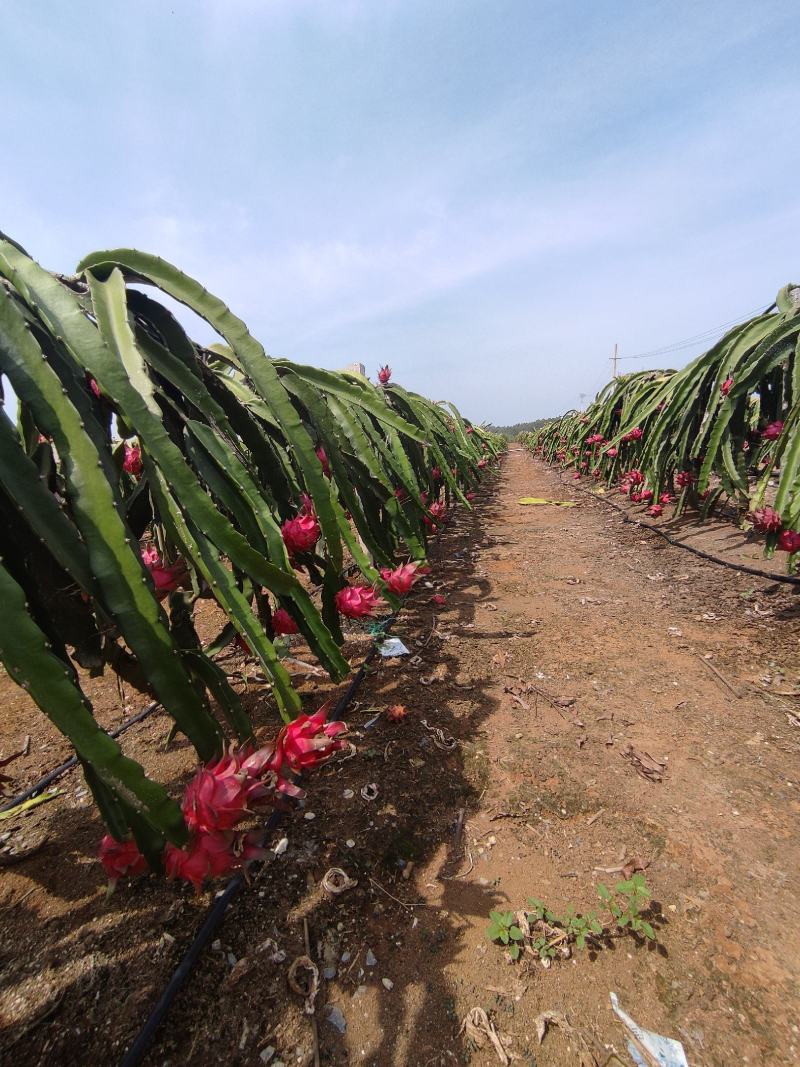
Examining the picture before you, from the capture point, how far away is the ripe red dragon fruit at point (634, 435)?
4.62 meters

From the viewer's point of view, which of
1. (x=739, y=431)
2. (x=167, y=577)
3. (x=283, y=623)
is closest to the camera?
(x=167, y=577)

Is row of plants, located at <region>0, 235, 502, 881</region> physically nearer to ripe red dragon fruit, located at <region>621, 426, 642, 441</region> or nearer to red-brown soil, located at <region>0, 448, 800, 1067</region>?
red-brown soil, located at <region>0, 448, 800, 1067</region>

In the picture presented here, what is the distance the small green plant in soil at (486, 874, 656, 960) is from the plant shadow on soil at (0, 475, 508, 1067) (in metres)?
0.06

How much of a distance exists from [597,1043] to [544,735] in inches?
30.8

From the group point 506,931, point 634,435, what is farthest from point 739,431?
point 506,931

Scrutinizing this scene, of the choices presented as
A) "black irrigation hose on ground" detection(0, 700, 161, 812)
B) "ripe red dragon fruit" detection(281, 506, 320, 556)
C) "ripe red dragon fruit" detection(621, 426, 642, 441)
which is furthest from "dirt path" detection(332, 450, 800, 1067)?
"ripe red dragon fruit" detection(621, 426, 642, 441)

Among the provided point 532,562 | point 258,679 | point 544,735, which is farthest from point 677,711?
point 532,562

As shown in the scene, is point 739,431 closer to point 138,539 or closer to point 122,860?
point 138,539

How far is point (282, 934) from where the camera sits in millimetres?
943

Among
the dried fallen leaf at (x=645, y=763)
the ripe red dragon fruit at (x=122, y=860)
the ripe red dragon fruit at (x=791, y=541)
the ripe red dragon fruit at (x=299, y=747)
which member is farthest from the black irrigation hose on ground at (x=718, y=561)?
the ripe red dragon fruit at (x=122, y=860)

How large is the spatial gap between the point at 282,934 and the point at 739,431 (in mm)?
3403

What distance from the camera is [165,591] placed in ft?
3.10

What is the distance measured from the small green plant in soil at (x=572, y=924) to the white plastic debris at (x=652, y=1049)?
0.14 metres

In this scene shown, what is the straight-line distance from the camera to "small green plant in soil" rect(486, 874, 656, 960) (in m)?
0.93
